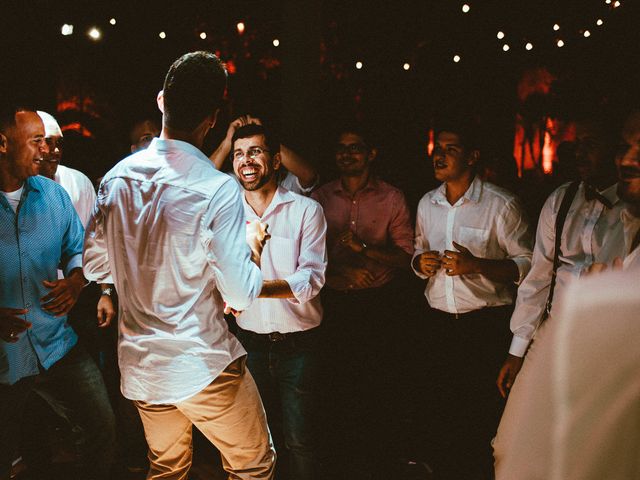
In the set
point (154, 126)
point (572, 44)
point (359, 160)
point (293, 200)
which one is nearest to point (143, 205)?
point (293, 200)

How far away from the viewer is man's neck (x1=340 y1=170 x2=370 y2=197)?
146 inches

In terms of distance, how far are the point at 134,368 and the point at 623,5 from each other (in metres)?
7.58

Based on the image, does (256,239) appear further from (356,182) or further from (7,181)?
(356,182)

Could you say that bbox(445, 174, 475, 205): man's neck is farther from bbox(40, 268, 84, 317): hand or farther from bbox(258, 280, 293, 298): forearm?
bbox(40, 268, 84, 317): hand

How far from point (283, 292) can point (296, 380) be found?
2.01ft

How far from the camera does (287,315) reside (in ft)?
9.59

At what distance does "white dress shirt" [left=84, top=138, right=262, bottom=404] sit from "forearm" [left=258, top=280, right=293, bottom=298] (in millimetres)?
526

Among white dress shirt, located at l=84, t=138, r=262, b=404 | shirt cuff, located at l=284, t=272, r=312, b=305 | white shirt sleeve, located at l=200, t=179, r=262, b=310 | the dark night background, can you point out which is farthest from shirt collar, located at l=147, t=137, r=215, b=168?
the dark night background

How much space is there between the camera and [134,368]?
1.99 meters

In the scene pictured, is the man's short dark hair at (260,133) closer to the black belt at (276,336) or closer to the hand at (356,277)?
the hand at (356,277)

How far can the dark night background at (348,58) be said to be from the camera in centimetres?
635

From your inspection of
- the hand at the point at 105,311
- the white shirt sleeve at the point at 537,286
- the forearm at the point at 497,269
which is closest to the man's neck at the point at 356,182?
the forearm at the point at 497,269

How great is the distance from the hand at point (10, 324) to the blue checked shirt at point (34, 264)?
0.14 meters

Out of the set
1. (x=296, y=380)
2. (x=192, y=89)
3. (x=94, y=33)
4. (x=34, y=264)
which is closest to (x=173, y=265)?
(x=192, y=89)
